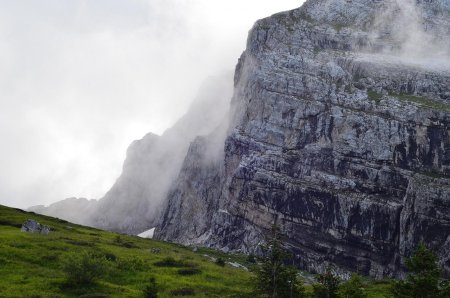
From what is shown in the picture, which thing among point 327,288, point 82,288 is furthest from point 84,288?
point 327,288

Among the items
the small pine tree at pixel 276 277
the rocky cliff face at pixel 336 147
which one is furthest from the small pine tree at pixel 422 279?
the rocky cliff face at pixel 336 147

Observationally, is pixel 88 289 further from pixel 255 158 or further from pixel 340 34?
pixel 340 34

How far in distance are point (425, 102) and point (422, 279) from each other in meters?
120

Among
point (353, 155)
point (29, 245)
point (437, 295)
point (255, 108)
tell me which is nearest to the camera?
point (437, 295)

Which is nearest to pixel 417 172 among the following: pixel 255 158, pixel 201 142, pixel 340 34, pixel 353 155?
pixel 353 155

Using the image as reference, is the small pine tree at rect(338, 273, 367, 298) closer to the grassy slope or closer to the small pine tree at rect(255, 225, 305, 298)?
the small pine tree at rect(255, 225, 305, 298)

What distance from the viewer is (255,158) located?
5802 inches

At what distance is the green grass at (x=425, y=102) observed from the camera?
5399 inches

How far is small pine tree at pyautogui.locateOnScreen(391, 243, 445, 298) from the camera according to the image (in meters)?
33.1

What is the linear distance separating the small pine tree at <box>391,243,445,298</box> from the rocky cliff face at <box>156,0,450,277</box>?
293ft

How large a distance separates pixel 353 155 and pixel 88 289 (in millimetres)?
108535

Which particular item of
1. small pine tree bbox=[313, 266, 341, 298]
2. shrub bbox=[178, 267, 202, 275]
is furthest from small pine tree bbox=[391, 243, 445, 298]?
shrub bbox=[178, 267, 202, 275]

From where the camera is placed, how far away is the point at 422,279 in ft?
109

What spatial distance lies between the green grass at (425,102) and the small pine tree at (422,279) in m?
113
